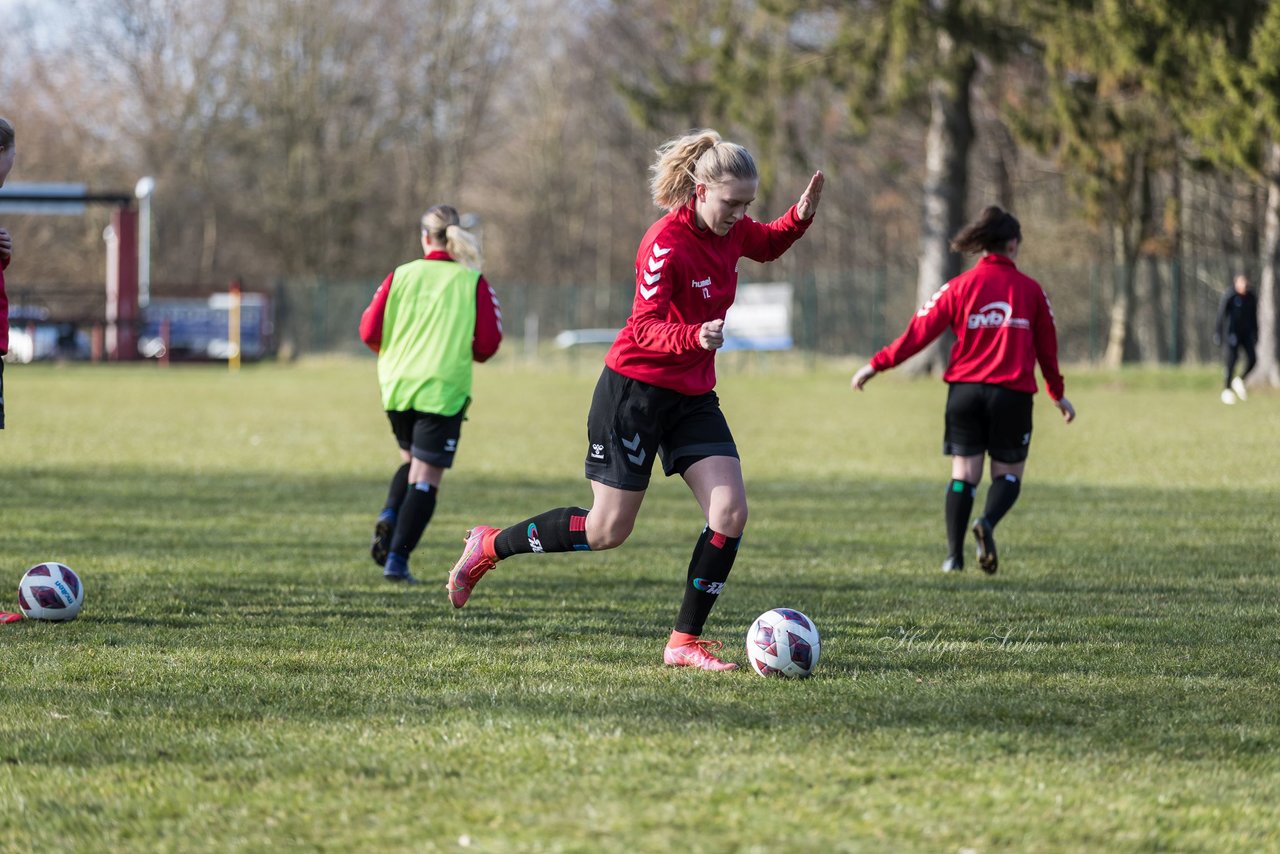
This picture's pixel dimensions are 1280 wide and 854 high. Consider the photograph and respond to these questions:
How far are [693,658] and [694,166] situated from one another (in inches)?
66.7

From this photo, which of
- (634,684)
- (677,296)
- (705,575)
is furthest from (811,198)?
(634,684)

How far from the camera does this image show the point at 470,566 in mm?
→ 6156

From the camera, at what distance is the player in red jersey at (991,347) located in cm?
786

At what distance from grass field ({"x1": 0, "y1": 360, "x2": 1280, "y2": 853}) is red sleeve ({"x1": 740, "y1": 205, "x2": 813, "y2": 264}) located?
4.87 feet

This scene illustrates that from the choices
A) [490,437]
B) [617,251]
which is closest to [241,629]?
[490,437]

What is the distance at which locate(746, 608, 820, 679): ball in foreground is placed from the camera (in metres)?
5.20

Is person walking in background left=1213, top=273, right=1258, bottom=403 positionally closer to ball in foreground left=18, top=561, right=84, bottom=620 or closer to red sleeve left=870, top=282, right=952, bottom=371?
red sleeve left=870, top=282, right=952, bottom=371

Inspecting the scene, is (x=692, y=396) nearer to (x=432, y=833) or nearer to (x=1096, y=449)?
(x=432, y=833)

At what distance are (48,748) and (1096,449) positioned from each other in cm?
1353

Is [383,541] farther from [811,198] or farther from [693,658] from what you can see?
[811,198]

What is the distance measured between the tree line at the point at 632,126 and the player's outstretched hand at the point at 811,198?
21.5 meters

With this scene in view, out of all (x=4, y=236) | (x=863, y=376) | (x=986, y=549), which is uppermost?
(x=4, y=236)

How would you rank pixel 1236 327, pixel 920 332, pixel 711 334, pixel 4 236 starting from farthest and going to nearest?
1. pixel 1236 327
2. pixel 920 332
3. pixel 4 236
4. pixel 711 334

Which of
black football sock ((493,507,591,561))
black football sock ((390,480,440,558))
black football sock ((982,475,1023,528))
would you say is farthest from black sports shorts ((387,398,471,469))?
black football sock ((982,475,1023,528))
